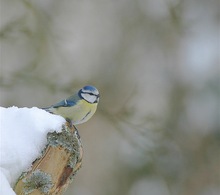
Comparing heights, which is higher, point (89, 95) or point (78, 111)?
point (89, 95)

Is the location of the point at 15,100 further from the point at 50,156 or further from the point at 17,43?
the point at 50,156

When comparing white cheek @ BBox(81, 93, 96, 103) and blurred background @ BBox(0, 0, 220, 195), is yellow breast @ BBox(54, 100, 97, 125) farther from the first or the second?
blurred background @ BBox(0, 0, 220, 195)

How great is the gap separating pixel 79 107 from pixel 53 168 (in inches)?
27.1

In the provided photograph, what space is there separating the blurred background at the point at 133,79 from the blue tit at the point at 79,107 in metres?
2.29

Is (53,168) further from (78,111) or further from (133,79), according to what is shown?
(133,79)

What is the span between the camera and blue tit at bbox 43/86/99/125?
1916 mm

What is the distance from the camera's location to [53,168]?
4.23ft

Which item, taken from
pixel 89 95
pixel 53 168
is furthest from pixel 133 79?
pixel 53 168

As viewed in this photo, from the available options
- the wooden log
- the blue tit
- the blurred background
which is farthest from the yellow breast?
the blurred background

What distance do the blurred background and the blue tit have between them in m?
2.29

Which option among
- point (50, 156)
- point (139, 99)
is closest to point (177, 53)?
point (139, 99)

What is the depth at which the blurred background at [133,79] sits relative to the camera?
184 inches

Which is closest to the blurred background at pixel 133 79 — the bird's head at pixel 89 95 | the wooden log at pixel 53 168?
the bird's head at pixel 89 95

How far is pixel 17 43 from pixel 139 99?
119 centimetres
